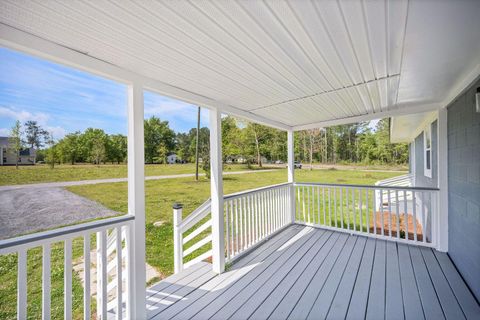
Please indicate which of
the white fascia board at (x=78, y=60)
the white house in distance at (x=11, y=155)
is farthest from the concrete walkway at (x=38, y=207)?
the white fascia board at (x=78, y=60)

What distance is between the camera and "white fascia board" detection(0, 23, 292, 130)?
56.3 inches

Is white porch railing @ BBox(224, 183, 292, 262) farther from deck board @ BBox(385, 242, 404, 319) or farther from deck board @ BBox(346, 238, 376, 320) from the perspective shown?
deck board @ BBox(385, 242, 404, 319)

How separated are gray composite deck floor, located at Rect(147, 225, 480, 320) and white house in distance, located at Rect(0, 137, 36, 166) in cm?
196

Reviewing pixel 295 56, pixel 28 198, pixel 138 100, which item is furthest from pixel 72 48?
pixel 295 56

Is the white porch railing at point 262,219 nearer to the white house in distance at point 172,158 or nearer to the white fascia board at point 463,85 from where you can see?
the white fascia board at point 463,85

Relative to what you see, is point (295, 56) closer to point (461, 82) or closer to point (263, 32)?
point (263, 32)

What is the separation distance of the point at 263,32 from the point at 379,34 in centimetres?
86

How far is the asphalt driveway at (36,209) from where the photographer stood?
204 cm

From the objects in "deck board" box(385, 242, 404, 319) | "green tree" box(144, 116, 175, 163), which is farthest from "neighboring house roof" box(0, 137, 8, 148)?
"deck board" box(385, 242, 404, 319)

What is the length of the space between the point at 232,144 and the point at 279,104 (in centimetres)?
424

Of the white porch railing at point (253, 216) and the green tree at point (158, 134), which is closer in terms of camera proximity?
the white porch railing at point (253, 216)

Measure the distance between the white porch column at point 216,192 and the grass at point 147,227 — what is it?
1.20 meters

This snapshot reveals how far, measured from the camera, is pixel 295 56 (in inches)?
74.5

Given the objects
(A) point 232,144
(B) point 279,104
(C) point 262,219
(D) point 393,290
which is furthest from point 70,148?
(A) point 232,144
